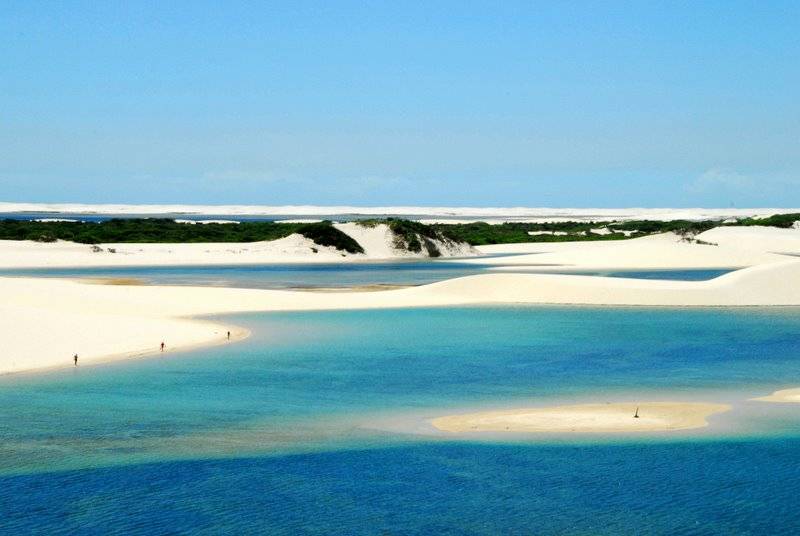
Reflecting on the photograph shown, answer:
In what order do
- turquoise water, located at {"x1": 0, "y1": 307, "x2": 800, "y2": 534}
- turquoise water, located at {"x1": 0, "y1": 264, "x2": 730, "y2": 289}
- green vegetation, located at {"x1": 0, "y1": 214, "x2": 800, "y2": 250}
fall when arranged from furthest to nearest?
green vegetation, located at {"x1": 0, "y1": 214, "x2": 800, "y2": 250}, turquoise water, located at {"x1": 0, "y1": 264, "x2": 730, "y2": 289}, turquoise water, located at {"x1": 0, "y1": 307, "x2": 800, "y2": 534}

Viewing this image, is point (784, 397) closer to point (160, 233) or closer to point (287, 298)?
point (287, 298)

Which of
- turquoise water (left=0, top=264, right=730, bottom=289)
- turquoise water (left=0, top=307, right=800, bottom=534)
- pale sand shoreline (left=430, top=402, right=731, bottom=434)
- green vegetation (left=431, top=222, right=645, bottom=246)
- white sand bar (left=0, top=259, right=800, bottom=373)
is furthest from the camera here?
green vegetation (left=431, top=222, right=645, bottom=246)

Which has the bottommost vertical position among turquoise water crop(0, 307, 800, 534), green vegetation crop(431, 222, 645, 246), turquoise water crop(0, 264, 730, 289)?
turquoise water crop(0, 307, 800, 534)

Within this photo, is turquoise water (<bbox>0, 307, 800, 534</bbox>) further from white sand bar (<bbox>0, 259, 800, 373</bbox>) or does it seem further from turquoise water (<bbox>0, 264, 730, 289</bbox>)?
turquoise water (<bbox>0, 264, 730, 289</bbox>)

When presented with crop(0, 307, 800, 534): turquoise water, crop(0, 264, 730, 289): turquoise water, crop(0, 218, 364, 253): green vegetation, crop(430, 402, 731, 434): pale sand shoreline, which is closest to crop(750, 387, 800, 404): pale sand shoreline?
crop(0, 307, 800, 534): turquoise water

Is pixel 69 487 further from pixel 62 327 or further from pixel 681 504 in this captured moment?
pixel 62 327

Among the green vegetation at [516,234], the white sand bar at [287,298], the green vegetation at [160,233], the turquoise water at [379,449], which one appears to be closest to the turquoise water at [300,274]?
the white sand bar at [287,298]
